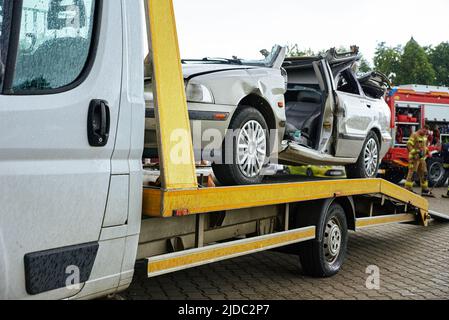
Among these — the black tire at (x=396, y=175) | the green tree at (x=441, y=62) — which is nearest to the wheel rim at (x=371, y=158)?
the black tire at (x=396, y=175)

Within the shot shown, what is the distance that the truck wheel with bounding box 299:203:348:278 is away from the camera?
523 centimetres

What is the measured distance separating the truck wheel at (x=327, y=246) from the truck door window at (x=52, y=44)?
3.08 metres

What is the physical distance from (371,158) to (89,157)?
4.95 meters

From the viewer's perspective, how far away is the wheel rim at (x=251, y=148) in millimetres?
4535

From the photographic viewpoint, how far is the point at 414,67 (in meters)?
51.7

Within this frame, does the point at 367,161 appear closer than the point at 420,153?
Yes

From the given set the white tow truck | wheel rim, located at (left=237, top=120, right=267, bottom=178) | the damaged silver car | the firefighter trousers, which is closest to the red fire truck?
the firefighter trousers

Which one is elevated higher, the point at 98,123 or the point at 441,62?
the point at 441,62

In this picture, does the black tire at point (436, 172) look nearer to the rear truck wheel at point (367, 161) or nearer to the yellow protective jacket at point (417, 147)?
the yellow protective jacket at point (417, 147)

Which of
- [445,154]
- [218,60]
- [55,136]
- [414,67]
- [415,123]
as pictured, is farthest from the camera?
[414,67]

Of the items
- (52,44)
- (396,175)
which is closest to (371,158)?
(52,44)

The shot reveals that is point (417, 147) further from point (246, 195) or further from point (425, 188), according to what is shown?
point (246, 195)

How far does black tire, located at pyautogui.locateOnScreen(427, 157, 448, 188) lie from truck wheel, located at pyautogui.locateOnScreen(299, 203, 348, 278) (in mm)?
11582
